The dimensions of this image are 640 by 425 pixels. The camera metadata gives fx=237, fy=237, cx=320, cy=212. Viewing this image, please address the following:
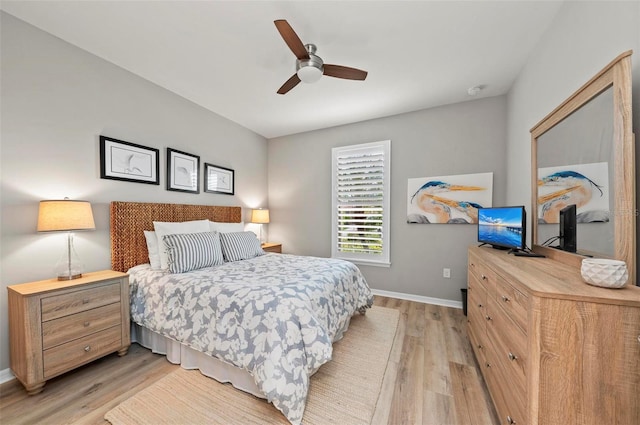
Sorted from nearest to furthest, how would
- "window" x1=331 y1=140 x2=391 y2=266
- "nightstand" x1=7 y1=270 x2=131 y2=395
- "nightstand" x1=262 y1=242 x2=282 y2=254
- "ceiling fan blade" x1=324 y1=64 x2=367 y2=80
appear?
1. "nightstand" x1=7 y1=270 x2=131 y2=395
2. "ceiling fan blade" x1=324 y1=64 x2=367 y2=80
3. "window" x1=331 y1=140 x2=391 y2=266
4. "nightstand" x1=262 y1=242 x2=282 y2=254

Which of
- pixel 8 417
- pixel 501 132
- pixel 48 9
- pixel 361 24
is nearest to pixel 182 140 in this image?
pixel 48 9

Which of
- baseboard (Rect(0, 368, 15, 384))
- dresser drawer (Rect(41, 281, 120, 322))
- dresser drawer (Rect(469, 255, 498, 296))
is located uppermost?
dresser drawer (Rect(469, 255, 498, 296))

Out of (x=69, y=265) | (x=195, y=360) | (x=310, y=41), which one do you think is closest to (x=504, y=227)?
(x=310, y=41)

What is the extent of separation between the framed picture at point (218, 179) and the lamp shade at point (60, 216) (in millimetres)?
1588

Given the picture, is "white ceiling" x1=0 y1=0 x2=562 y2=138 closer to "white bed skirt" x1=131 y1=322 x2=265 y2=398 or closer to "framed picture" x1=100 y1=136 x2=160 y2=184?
"framed picture" x1=100 y1=136 x2=160 y2=184

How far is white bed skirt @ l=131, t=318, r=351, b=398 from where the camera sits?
1.70m

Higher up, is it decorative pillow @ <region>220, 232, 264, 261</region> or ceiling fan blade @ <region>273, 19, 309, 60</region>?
ceiling fan blade @ <region>273, 19, 309, 60</region>

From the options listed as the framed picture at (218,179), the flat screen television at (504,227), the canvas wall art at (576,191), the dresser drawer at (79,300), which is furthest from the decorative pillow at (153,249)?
the canvas wall art at (576,191)

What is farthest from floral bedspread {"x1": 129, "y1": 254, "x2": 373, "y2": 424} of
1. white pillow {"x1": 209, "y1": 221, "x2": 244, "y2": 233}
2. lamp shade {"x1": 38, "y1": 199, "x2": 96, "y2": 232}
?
white pillow {"x1": 209, "y1": 221, "x2": 244, "y2": 233}

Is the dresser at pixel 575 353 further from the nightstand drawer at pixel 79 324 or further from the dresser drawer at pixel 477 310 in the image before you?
the nightstand drawer at pixel 79 324

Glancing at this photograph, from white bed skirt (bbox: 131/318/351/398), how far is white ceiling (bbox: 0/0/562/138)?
2624 mm

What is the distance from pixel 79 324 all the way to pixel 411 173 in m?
3.89

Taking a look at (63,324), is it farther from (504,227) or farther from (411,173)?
(411,173)

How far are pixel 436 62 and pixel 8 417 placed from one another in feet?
14.0
